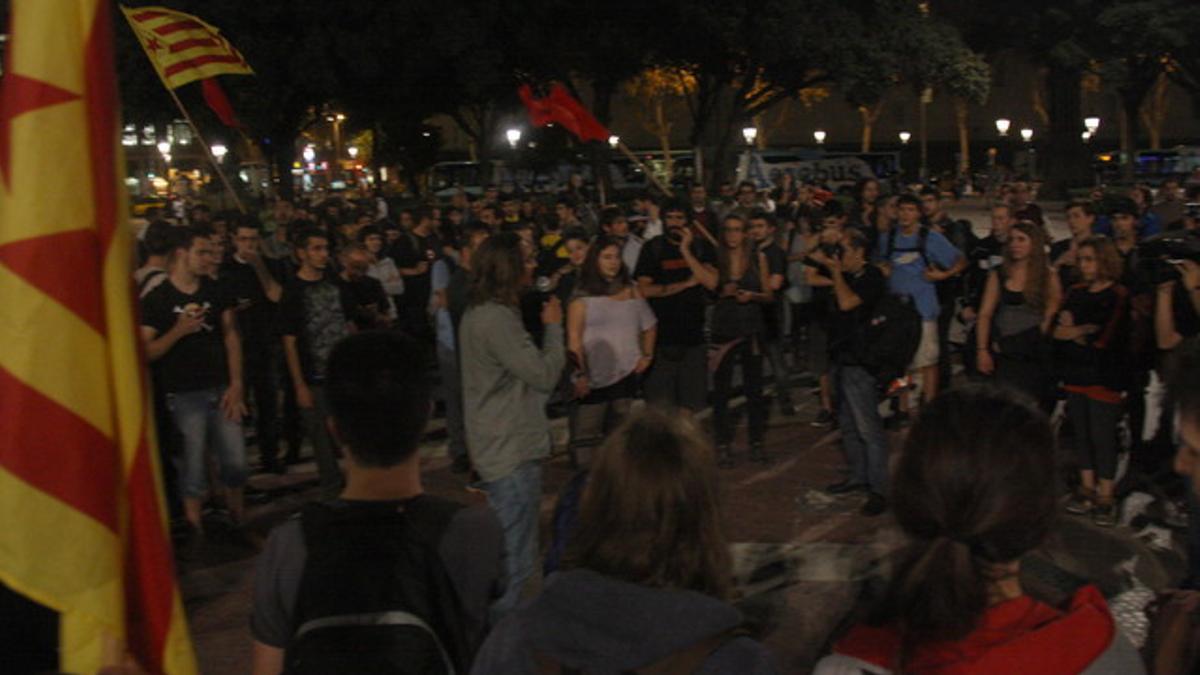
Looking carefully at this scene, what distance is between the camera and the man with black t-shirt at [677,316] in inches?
341

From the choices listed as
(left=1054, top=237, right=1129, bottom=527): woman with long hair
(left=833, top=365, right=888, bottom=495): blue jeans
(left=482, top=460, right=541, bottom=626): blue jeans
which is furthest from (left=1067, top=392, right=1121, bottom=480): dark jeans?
(left=482, top=460, right=541, bottom=626): blue jeans

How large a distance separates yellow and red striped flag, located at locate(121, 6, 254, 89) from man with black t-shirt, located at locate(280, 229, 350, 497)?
13.5 feet

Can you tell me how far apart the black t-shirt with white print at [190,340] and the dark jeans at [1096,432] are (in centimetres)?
510

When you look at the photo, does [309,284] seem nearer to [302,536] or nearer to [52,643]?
[52,643]

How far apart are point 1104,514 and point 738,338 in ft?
8.83

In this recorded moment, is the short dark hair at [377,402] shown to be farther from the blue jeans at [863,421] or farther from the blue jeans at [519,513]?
the blue jeans at [863,421]

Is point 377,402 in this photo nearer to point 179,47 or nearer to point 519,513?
point 519,513

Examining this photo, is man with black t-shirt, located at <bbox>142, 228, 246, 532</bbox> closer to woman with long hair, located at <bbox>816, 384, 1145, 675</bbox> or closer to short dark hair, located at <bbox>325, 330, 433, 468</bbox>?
short dark hair, located at <bbox>325, 330, 433, 468</bbox>

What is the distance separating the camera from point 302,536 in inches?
103

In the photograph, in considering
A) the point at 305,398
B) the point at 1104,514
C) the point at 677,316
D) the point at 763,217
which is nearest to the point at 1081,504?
the point at 1104,514

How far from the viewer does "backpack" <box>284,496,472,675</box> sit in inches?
99.0

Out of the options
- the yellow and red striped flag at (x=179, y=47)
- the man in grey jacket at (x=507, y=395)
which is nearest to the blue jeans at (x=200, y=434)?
the man in grey jacket at (x=507, y=395)

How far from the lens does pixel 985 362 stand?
8344mm

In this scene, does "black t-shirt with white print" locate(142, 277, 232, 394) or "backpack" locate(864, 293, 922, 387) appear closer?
"black t-shirt with white print" locate(142, 277, 232, 394)
